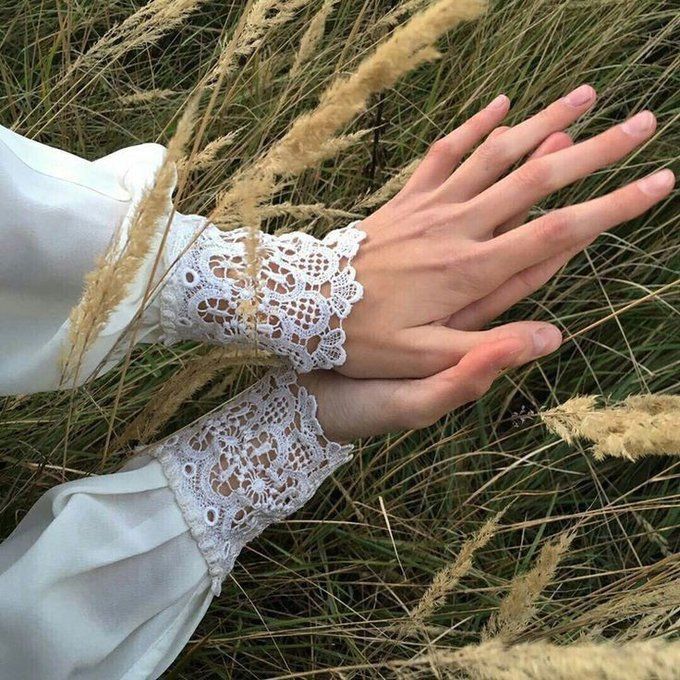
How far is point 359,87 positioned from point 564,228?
377 millimetres

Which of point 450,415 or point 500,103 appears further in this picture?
point 450,415

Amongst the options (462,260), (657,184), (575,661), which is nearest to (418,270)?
(462,260)

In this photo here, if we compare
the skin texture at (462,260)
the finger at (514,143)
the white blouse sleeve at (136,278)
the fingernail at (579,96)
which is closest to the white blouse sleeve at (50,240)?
the white blouse sleeve at (136,278)

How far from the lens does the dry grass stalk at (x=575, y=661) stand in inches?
17.4

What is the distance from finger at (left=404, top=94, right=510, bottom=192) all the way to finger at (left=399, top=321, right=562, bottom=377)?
210 millimetres

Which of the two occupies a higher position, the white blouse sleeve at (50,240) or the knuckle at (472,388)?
the white blouse sleeve at (50,240)

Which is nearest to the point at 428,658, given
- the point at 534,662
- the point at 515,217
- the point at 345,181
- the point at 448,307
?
the point at 534,662

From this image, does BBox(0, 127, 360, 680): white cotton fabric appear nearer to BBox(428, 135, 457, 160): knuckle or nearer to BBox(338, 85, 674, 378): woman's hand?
BBox(338, 85, 674, 378): woman's hand

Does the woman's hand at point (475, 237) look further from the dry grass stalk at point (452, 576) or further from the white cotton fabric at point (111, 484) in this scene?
the dry grass stalk at point (452, 576)

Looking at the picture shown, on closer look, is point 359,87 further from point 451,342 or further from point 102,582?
point 102,582

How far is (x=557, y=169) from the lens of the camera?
0.83 metres

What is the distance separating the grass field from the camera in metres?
1.06

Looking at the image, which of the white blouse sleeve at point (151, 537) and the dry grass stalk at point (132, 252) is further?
the white blouse sleeve at point (151, 537)

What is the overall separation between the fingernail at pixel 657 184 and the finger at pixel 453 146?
8.4 inches
